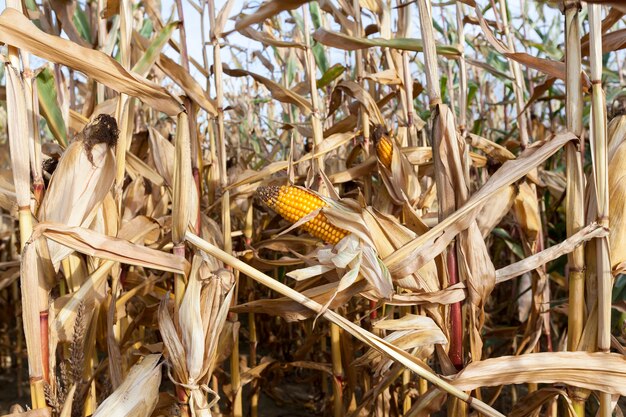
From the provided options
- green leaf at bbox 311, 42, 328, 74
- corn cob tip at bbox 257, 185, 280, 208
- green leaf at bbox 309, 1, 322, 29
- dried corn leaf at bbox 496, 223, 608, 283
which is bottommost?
dried corn leaf at bbox 496, 223, 608, 283

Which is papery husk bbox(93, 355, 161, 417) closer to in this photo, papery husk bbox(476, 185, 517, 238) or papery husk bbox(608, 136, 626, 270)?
papery husk bbox(476, 185, 517, 238)

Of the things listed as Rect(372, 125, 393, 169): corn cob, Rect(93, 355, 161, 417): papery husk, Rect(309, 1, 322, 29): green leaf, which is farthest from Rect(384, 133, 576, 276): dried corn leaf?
Rect(309, 1, 322, 29): green leaf

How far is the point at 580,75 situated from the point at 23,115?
1352 mm

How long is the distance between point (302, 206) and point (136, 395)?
65 cm

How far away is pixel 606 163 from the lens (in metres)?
1.47

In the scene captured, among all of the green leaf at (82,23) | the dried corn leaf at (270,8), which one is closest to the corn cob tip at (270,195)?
the dried corn leaf at (270,8)

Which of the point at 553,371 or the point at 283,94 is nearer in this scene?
the point at 553,371

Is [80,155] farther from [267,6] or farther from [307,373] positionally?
[307,373]

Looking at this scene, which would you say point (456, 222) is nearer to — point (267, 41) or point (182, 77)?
point (182, 77)

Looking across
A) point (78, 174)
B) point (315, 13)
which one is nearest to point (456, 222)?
point (78, 174)

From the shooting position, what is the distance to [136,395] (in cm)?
146

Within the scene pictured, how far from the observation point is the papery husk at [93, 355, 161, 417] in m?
1.44

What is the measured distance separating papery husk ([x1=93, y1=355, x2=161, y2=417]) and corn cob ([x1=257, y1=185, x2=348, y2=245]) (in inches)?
21.2

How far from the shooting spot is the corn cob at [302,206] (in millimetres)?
1683
